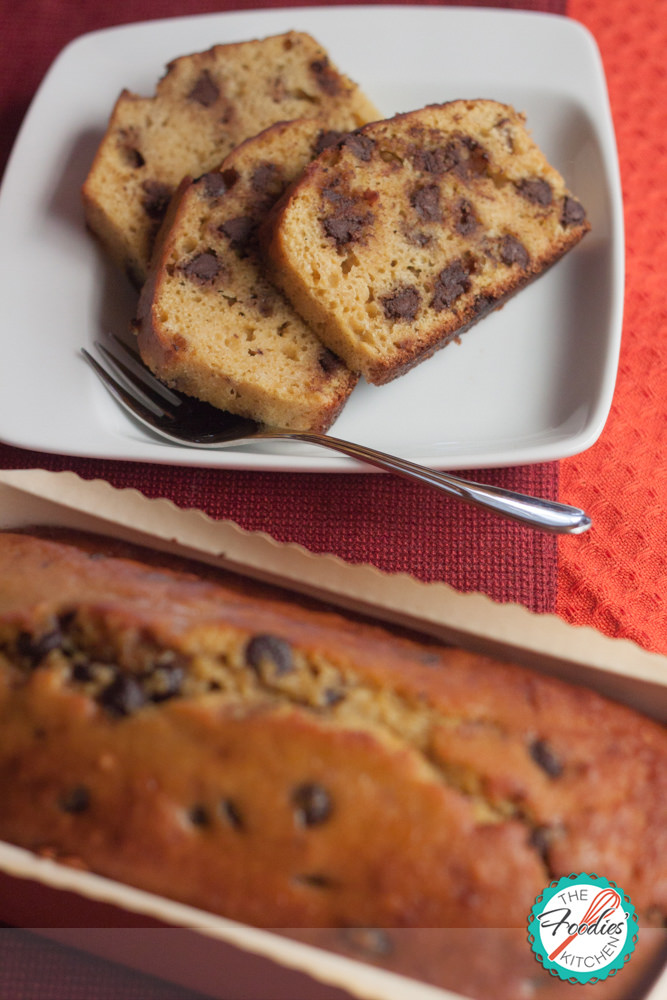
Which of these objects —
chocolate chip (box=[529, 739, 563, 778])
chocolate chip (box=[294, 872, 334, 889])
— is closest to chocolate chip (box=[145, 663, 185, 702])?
chocolate chip (box=[294, 872, 334, 889])

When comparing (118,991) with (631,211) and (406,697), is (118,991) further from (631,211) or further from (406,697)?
(631,211)

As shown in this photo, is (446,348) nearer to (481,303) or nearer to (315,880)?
(481,303)

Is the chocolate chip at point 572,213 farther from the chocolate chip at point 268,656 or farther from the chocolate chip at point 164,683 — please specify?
the chocolate chip at point 164,683

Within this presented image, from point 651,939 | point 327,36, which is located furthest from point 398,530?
point 327,36

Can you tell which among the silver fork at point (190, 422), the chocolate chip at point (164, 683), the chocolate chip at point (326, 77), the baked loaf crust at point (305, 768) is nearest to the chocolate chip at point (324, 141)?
the chocolate chip at point (326, 77)

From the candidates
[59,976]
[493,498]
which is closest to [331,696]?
[493,498]

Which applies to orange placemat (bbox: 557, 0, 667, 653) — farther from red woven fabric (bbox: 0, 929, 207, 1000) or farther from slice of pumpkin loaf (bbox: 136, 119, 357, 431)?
red woven fabric (bbox: 0, 929, 207, 1000)
